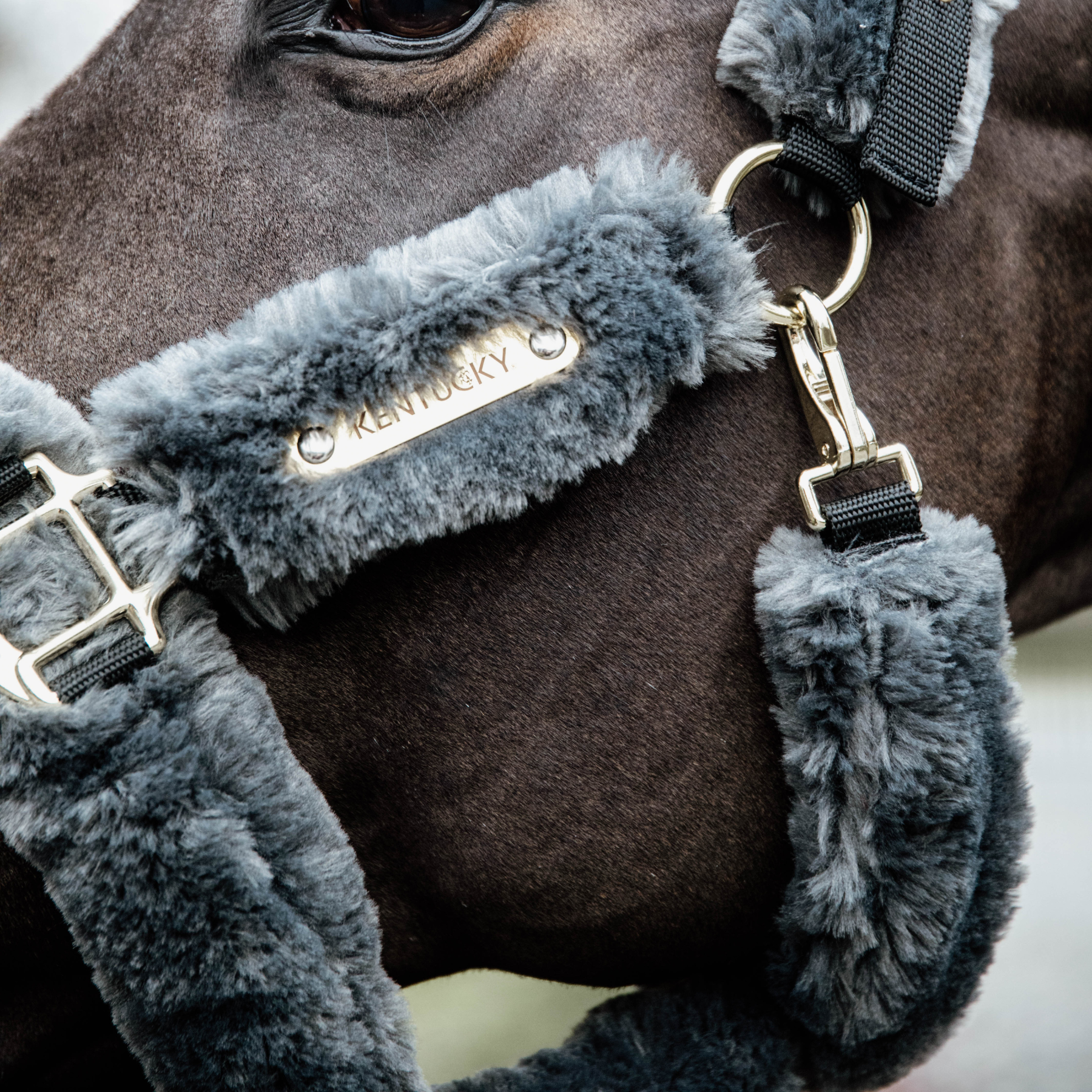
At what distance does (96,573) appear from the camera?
2.94ft

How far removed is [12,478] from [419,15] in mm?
606

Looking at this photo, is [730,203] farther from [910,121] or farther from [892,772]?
[892,772]

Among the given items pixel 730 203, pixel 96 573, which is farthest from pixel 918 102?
pixel 96 573

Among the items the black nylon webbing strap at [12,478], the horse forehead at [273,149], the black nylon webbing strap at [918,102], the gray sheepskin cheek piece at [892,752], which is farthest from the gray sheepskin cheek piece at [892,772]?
the black nylon webbing strap at [12,478]

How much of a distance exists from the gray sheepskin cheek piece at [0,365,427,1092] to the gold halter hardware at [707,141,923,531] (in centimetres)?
58

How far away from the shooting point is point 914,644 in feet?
3.05

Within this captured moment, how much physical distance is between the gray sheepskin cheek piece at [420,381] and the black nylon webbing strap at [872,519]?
0.65ft

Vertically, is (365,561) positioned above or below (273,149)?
below

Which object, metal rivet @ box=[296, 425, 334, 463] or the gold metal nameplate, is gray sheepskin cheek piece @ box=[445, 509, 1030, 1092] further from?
metal rivet @ box=[296, 425, 334, 463]

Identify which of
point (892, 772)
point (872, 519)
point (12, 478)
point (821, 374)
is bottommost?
point (892, 772)

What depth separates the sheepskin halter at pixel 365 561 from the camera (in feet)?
2.84

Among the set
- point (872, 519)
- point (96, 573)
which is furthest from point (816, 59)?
point (96, 573)

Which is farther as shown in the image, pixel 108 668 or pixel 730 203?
pixel 730 203

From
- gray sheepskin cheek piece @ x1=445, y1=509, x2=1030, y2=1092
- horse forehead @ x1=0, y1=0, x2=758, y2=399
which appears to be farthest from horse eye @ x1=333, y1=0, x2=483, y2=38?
gray sheepskin cheek piece @ x1=445, y1=509, x2=1030, y2=1092
